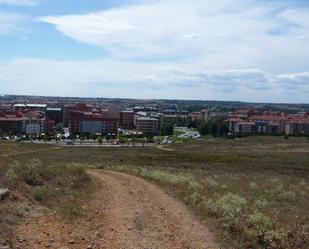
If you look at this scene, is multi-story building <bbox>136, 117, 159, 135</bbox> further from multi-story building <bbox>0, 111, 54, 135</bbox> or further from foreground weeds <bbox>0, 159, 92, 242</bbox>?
foreground weeds <bbox>0, 159, 92, 242</bbox>

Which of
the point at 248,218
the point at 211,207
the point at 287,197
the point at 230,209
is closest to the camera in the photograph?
the point at 248,218

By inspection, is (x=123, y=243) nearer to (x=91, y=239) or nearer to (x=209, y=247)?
(x=91, y=239)

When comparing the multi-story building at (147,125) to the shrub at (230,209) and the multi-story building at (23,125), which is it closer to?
the multi-story building at (23,125)

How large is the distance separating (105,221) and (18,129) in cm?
15898

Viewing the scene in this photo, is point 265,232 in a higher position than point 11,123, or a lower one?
higher

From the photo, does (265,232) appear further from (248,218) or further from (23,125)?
(23,125)

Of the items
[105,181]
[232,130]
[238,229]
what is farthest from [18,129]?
[238,229]

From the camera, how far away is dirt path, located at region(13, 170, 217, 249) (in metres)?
10.1

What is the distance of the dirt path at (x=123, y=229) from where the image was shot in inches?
400

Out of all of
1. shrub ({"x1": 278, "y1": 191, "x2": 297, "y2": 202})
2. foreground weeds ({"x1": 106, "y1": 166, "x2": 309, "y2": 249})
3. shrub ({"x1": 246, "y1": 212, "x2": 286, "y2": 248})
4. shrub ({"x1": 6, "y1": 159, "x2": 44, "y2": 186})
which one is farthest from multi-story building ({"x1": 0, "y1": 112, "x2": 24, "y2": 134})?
shrub ({"x1": 246, "y1": 212, "x2": 286, "y2": 248})

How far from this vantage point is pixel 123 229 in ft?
37.5

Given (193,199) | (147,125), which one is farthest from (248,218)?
(147,125)

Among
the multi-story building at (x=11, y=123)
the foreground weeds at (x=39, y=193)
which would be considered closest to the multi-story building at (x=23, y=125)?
the multi-story building at (x=11, y=123)

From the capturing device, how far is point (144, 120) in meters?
192
